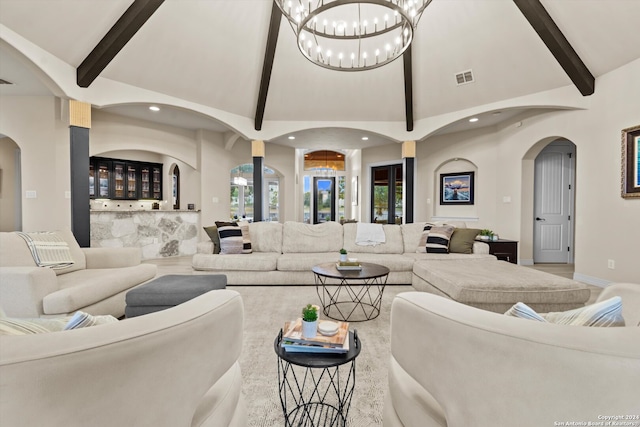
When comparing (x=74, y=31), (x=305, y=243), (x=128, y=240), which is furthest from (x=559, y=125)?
(x=128, y=240)

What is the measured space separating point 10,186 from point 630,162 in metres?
10.9

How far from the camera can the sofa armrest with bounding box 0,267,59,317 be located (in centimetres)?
214

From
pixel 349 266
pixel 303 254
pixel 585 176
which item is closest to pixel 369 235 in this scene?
pixel 303 254

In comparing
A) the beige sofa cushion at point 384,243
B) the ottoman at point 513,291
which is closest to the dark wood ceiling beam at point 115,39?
the beige sofa cushion at point 384,243

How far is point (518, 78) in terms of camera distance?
4719 millimetres

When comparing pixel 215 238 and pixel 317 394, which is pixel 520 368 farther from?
pixel 215 238

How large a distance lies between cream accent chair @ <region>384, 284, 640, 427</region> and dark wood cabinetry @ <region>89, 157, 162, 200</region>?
924 cm

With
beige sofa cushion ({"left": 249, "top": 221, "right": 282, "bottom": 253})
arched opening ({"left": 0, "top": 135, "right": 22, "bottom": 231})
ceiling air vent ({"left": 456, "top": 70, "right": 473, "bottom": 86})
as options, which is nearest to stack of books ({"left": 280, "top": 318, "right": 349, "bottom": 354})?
beige sofa cushion ({"left": 249, "top": 221, "right": 282, "bottom": 253})

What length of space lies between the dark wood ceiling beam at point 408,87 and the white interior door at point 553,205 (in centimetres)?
271

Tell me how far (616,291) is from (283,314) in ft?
8.24

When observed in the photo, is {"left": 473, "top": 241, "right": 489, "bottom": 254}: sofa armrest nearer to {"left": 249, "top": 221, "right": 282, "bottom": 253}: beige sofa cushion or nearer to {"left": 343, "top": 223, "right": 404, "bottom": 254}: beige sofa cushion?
{"left": 343, "top": 223, "right": 404, "bottom": 254}: beige sofa cushion

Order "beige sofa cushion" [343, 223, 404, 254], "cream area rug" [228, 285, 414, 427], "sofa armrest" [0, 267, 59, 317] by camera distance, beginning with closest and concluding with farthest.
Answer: "cream area rug" [228, 285, 414, 427]
"sofa armrest" [0, 267, 59, 317]
"beige sofa cushion" [343, 223, 404, 254]

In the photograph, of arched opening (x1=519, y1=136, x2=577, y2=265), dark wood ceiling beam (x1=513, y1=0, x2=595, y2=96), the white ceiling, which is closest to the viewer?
the white ceiling

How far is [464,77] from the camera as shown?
16.6 ft
